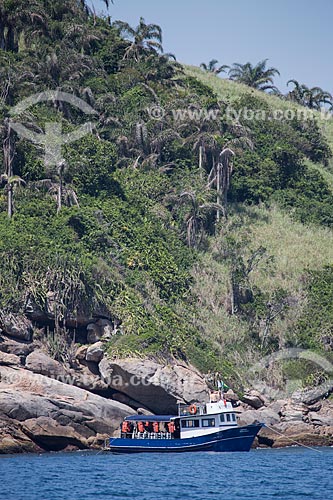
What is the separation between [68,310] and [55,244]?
18.8ft

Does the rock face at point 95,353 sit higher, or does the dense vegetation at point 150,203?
the dense vegetation at point 150,203

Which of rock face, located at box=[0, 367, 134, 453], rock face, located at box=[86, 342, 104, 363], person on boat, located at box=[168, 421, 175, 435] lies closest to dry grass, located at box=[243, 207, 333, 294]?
rock face, located at box=[86, 342, 104, 363]

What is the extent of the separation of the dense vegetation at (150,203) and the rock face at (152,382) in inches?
50.4

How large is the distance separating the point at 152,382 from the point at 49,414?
7.84 meters

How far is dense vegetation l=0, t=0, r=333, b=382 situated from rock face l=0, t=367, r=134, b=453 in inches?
185

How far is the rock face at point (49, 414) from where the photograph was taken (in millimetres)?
59125

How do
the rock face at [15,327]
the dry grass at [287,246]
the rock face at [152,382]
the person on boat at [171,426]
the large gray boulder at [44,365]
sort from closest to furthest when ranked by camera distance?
1. the person on boat at [171,426]
2. the large gray boulder at [44,365]
3. the rock face at [15,327]
4. the rock face at [152,382]
5. the dry grass at [287,246]

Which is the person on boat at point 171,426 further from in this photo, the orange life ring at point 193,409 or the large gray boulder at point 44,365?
the large gray boulder at point 44,365

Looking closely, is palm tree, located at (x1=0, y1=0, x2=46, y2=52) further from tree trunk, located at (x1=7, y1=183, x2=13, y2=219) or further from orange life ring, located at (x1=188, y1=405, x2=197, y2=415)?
orange life ring, located at (x1=188, y1=405, x2=197, y2=415)

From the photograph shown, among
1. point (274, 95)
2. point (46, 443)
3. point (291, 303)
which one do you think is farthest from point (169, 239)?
point (274, 95)

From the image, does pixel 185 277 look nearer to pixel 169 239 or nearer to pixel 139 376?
pixel 169 239

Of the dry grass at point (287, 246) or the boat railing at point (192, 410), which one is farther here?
the dry grass at point (287, 246)

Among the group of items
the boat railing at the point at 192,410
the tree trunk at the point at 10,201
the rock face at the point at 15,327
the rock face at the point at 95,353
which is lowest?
the boat railing at the point at 192,410

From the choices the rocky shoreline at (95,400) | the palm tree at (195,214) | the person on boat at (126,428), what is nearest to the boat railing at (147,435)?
the person on boat at (126,428)
